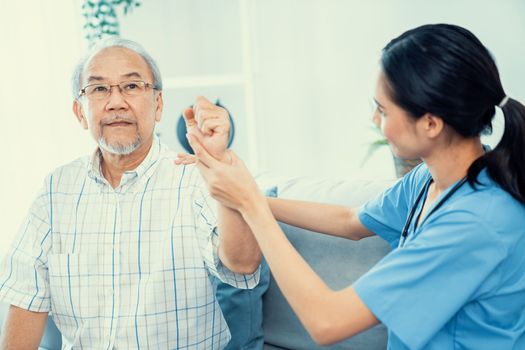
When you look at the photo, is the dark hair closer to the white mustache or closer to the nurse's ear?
the nurse's ear

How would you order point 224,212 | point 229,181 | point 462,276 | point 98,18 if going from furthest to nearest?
point 98,18, point 224,212, point 229,181, point 462,276

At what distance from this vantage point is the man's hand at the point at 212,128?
3.57 ft

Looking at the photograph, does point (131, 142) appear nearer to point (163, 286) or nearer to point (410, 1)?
point (163, 286)

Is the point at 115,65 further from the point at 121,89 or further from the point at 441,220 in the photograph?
the point at 441,220

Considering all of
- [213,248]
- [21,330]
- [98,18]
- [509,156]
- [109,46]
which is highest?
[98,18]

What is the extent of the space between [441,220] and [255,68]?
86.1 inches

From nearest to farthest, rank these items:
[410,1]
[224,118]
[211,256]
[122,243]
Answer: [224,118] < [211,256] < [122,243] < [410,1]

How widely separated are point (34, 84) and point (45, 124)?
6.9 inches

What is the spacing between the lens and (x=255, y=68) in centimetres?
305

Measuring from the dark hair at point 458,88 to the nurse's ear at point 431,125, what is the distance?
0.04 ft

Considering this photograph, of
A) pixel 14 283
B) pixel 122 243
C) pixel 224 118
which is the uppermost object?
pixel 224 118

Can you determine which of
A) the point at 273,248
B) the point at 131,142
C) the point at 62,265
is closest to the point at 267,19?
the point at 131,142

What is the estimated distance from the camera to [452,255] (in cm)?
96

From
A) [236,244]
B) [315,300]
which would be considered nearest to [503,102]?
[315,300]
